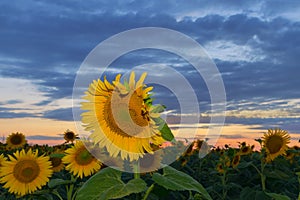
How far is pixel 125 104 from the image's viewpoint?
2.84m

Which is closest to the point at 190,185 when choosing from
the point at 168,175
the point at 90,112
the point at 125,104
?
the point at 168,175

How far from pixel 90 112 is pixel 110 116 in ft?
0.44

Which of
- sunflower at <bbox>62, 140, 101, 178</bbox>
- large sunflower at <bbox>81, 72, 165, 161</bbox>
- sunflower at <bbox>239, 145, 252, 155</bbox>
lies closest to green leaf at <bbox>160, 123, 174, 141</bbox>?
large sunflower at <bbox>81, 72, 165, 161</bbox>

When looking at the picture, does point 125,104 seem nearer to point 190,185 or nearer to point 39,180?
point 190,185

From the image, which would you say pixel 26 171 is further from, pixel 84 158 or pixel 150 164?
pixel 150 164

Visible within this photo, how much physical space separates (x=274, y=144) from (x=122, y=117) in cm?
480

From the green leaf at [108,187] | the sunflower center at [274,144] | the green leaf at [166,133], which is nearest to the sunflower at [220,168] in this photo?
the sunflower center at [274,144]

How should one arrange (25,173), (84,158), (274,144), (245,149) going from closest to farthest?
(84,158) < (25,173) < (274,144) < (245,149)

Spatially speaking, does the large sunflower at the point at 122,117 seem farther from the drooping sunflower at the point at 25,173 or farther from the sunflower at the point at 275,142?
the sunflower at the point at 275,142

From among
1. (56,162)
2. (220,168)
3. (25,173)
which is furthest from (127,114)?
(220,168)

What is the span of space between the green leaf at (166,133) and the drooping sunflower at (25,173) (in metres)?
2.94

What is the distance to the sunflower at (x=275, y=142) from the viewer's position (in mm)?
7141

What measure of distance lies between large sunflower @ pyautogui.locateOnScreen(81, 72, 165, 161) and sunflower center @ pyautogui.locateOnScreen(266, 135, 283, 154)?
4.61m

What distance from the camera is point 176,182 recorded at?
2598mm
